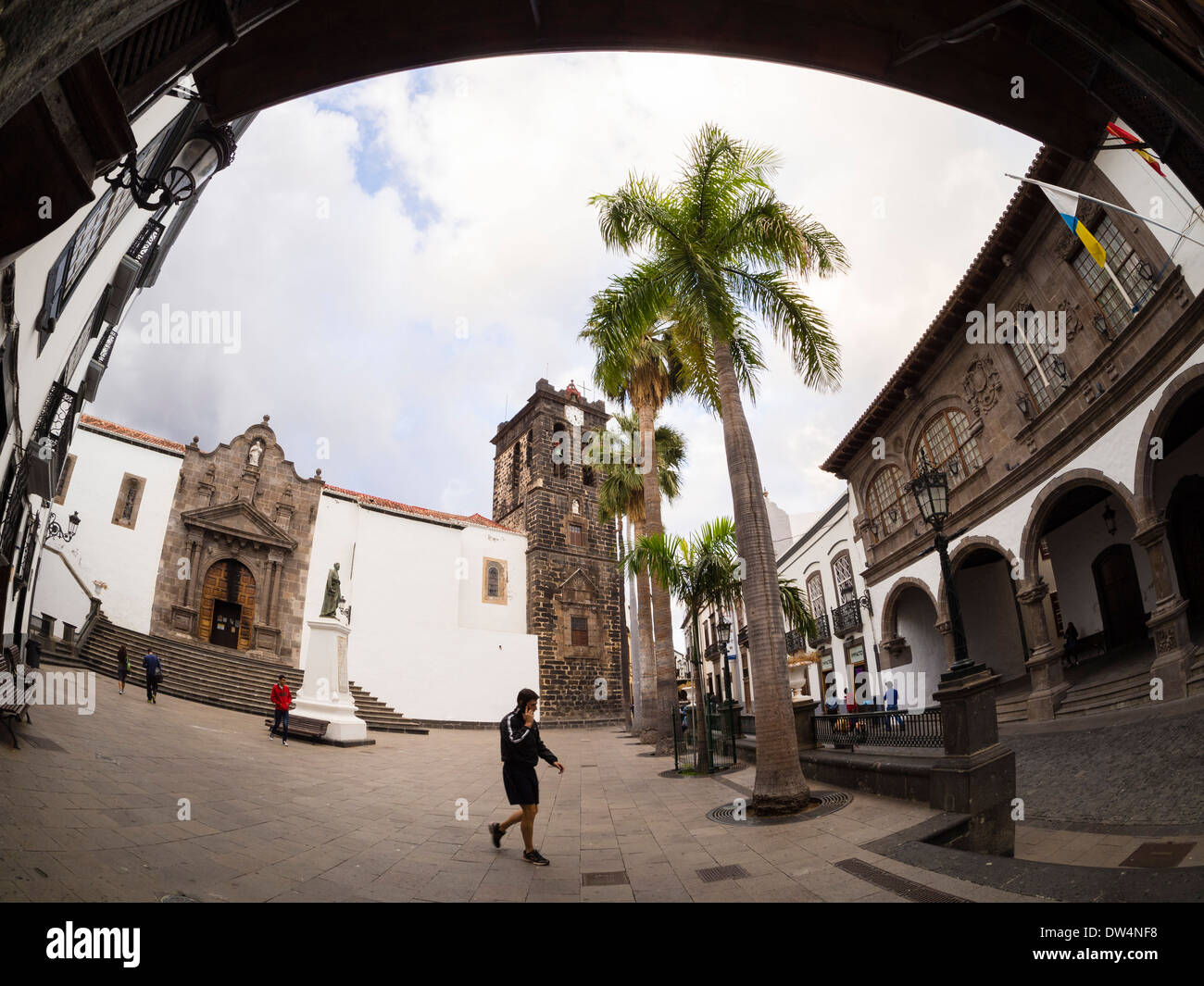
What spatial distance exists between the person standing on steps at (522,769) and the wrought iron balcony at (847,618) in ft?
64.6

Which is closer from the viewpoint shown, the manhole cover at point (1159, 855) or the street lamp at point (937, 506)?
the manhole cover at point (1159, 855)

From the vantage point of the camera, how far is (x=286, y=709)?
13719 millimetres

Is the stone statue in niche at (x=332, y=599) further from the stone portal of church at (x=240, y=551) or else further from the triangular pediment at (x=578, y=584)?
the triangular pediment at (x=578, y=584)

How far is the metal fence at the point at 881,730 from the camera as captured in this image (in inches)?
316

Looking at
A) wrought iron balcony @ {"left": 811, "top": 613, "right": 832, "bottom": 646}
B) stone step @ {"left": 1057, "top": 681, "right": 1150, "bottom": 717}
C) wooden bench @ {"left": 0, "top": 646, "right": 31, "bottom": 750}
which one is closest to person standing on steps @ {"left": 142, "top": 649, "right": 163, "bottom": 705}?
wooden bench @ {"left": 0, "top": 646, "right": 31, "bottom": 750}

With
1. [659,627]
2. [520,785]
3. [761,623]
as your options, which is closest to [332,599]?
[659,627]

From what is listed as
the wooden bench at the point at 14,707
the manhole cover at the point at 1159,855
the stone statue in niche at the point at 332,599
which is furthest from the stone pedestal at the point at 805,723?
the stone statue in niche at the point at 332,599

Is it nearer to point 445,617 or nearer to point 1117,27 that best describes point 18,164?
point 1117,27

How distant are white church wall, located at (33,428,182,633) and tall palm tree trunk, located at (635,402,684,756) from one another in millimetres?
18103

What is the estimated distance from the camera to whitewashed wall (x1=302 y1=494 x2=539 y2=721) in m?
24.5

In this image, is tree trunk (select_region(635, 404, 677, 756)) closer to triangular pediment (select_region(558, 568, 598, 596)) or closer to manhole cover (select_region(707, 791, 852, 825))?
manhole cover (select_region(707, 791, 852, 825))

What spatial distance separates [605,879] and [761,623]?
4195 millimetres
